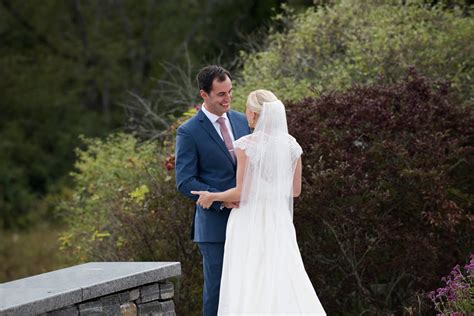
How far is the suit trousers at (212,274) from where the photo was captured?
6.84 meters

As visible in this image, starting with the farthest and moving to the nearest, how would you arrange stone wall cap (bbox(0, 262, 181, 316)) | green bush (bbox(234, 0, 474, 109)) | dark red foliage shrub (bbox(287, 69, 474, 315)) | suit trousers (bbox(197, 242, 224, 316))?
green bush (bbox(234, 0, 474, 109)) → dark red foliage shrub (bbox(287, 69, 474, 315)) → suit trousers (bbox(197, 242, 224, 316)) → stone wall cap (bbox(0, 262, 181, 316))

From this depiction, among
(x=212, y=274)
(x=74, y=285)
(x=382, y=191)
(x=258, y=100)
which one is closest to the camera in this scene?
(x=74, y=285)

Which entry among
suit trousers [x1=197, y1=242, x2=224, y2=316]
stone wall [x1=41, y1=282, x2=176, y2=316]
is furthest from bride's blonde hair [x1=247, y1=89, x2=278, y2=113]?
stone wall [x1=41, y1=282, x2=176, y2=316]

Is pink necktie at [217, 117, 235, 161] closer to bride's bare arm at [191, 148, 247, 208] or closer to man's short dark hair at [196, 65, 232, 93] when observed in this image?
man's short dark hair at [196, 65, 232, 93]

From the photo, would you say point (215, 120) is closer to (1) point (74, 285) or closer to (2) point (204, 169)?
(2) point (204, 169)

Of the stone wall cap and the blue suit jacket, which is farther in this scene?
the blue suit jacket

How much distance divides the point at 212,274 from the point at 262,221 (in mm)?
484

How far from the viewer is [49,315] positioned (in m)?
6.19

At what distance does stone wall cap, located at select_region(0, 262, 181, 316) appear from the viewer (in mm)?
6031

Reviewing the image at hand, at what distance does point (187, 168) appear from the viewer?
6.90 meters

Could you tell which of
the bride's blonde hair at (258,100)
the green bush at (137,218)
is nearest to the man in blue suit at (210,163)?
the bride's blonde hair at (258,100)

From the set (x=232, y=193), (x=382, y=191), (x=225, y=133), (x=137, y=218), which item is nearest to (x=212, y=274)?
(x=232, y=193)

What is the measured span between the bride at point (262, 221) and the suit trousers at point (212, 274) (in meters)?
0.22

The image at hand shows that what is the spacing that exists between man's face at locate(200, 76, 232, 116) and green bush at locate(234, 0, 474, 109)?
11.4ft
